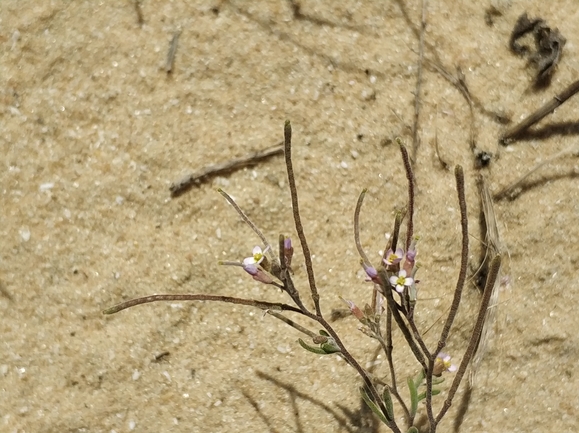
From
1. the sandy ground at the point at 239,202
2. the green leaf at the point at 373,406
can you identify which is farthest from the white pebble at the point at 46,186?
the green leaf at the point at 373,406

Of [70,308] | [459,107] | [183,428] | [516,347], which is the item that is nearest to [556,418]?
[516,347]

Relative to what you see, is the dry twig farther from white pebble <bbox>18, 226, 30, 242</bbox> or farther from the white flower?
the white flower

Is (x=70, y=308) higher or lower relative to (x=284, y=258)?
lower

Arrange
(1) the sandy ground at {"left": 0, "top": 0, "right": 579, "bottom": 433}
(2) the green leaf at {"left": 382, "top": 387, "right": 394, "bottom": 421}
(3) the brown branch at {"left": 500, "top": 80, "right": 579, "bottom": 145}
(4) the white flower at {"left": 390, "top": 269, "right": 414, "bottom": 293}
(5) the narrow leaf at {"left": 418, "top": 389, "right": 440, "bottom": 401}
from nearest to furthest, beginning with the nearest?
(4) the white flower at {"left": 390, "top": 269, "right": 414, "bottom": 293} → (2) the green leaf at {"left": 382, "top": 387, "right": 394, "bottom": 421} → (5) the narrow leaf at {"left": 418, "top": 389, "right": 440, "bottom": 401} → (1) the sandy ground at {"left": 0, "top": 0, "right": 579, "bottom": 433} → (3) the brown branch at {"left": 500, "top": 80, "right": 579, "bottom": 145}

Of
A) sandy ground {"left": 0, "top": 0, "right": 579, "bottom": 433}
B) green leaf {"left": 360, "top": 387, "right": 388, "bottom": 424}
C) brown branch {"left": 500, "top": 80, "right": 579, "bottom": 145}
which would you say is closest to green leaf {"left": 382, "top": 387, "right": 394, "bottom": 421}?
green leaf {"left": 360, "top": 387, "right": 388, "bottom": 424}

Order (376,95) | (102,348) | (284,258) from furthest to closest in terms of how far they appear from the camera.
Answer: (376,95), (102,348), (284,258)

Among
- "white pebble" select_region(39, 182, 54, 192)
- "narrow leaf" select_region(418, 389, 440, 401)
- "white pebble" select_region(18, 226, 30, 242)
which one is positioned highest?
"narrow leaf" select_region(418, 389, 440, 401)

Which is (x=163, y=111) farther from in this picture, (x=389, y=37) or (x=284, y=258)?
(x=284, y=258)

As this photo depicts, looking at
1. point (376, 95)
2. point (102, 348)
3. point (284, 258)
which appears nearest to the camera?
point (284, 258)

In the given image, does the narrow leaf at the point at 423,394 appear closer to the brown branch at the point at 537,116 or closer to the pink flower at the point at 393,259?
the pink flower at the point at 393,259
